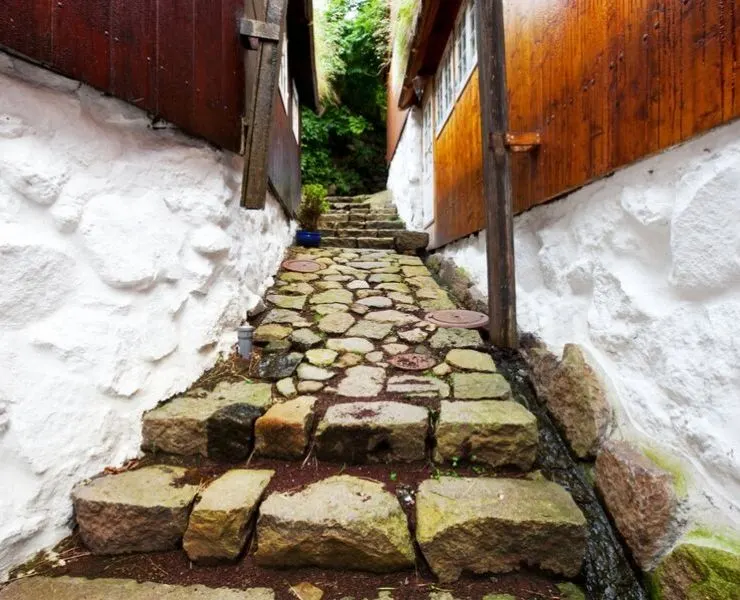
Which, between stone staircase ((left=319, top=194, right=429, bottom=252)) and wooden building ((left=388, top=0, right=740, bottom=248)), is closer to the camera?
wooden building ((left=388, top=0, right=740, bottom=248))

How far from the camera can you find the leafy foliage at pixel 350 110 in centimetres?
1082

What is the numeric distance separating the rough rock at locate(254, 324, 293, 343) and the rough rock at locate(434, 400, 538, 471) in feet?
4.68

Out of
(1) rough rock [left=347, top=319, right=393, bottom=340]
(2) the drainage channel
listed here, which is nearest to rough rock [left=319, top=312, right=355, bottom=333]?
(1) rough rock [left=347, top=319, right=393, bottom=340]

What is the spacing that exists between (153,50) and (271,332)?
178cm

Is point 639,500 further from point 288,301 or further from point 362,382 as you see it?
point 288,301

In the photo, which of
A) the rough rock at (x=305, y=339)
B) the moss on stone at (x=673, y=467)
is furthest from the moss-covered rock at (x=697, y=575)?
the rough rock at (x=305, y=339)

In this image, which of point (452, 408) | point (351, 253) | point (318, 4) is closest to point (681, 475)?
point (452, 408)

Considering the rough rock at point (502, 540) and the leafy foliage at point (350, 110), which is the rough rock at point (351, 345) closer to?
the rough rock at point (502, 540)

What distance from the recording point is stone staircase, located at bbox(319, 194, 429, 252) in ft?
19.0

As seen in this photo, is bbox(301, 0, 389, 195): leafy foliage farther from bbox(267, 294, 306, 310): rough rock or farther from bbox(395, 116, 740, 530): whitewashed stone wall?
bbox(395, 116, 740, 530): whitewashed stone wall

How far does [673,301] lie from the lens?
1447mm

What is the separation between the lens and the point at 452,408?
205cm

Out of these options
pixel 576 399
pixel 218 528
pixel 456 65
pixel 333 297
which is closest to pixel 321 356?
pixel 333 297

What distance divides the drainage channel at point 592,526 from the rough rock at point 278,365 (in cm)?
135
